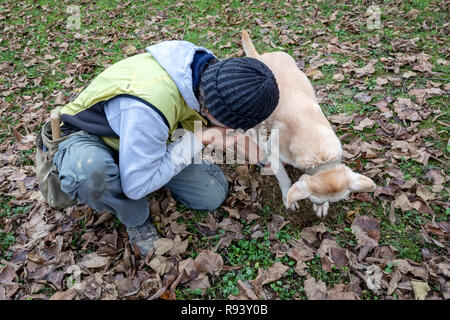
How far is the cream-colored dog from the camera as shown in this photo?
2.85 metres

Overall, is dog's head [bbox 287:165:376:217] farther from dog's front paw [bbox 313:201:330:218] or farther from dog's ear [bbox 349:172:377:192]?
dog's front paw [bbox 313:201:330:218]

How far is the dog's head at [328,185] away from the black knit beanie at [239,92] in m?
0.81

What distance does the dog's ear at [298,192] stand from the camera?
9.19ft

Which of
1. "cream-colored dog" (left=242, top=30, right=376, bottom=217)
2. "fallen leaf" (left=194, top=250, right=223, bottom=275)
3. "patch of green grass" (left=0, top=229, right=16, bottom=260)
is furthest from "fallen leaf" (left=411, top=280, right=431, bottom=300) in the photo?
"patch of green grass" (left=0, top=229, right=16, bottom=260)

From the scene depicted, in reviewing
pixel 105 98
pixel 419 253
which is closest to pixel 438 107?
pixel 419 253

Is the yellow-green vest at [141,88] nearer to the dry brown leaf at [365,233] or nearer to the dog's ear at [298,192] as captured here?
the dog's ear at [298,192]

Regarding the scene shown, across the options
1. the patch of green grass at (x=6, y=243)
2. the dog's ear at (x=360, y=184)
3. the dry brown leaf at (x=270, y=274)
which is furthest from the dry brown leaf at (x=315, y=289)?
the patch of green grass at (x=6, y=243)

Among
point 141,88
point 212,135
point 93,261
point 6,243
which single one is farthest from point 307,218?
point 6,243

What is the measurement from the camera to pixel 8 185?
4.04 metres

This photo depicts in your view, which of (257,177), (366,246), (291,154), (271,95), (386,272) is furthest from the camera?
(257,177)

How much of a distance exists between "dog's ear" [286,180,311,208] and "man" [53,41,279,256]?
0.75 m
